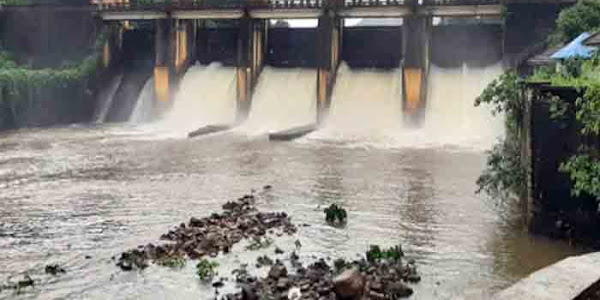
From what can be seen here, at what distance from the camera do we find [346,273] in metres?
7.68

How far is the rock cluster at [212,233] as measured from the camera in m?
9.77

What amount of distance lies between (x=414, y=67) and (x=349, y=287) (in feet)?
63.4

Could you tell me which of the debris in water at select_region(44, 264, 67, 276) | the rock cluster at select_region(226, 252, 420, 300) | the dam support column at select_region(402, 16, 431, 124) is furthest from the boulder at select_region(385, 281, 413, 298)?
the dam support column at select_region(402, 16, 431, 124)

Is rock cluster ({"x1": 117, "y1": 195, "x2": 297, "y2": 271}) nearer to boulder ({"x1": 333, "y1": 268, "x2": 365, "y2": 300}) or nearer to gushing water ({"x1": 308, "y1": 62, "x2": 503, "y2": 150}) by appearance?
boulder ({"x1": 333, "y1": 268, "x2": 365, "y2": 300})

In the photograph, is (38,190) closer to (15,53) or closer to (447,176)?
(447,176)

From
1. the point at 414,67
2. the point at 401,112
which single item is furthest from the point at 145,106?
the point at 414,67

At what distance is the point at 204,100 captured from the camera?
98.2 feet

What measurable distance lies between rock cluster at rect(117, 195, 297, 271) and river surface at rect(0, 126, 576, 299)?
307mm

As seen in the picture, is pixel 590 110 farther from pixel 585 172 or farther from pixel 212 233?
pixel 212 233

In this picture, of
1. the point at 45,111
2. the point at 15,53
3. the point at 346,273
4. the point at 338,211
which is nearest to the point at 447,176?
the point at 338,211

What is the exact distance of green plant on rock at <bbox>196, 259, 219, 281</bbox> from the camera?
8836mm

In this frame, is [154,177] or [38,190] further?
[154,177]

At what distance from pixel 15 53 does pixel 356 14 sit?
1709 centimetres

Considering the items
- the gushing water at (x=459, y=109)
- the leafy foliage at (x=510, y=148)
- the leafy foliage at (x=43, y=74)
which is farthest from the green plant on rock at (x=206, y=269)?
the leafy foliage at (x=43, y=74)
